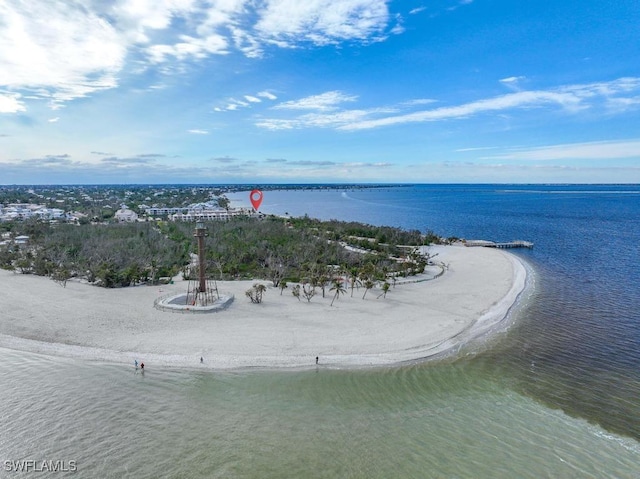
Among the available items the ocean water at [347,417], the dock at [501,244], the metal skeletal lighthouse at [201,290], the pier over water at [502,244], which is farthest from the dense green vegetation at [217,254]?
the ocean water at [347,417]

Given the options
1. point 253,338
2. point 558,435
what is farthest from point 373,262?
point 558,435

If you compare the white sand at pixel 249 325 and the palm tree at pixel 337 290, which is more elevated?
the palm tree at pixel 337 290

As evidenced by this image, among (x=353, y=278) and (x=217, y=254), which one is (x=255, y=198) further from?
(x=353, y=278)

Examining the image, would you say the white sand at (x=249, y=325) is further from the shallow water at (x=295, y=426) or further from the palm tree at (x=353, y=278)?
the shallow water at (x=295, y=426)

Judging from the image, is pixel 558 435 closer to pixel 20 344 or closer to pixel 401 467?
pixel 401 467

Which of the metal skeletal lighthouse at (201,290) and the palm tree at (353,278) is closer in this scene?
the metal skeletal lighthouse at (201,290)

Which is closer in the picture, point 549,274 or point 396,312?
point 396,312
